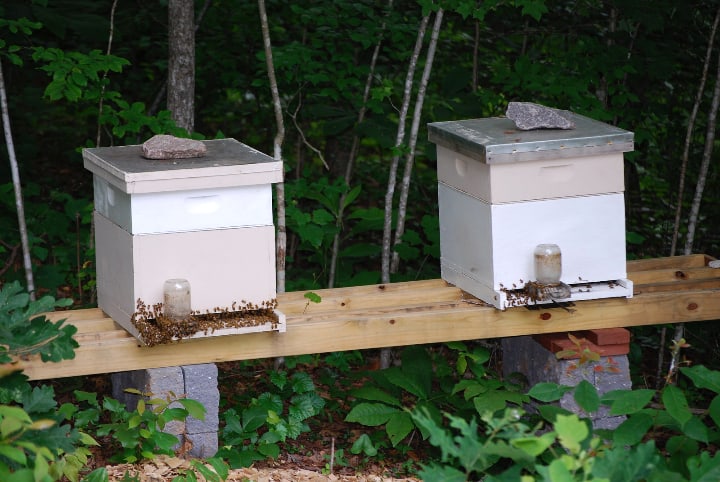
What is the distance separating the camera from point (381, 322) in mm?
4535

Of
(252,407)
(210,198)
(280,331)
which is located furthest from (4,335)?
(252,407)

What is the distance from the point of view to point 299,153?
7.18 meters

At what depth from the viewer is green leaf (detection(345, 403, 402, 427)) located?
15.6 feet

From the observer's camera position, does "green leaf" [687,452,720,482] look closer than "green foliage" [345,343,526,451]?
Yes

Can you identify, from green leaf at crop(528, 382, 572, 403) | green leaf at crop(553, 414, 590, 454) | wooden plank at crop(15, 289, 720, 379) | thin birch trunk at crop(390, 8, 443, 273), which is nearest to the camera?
green leaf at crop(553, 414, 590, 454)

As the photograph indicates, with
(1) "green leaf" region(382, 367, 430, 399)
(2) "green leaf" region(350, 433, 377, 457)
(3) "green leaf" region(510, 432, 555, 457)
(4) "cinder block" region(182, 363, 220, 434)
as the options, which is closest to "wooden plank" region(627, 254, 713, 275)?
(1) "green leaf" region(382, 367, 430, 399)

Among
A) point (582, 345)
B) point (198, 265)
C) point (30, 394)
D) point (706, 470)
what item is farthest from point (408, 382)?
point (30, 394)

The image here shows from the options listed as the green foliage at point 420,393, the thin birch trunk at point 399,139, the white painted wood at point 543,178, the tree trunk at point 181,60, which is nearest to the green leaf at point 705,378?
the white painted wood at point 543,178

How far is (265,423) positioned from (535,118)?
6.23ft

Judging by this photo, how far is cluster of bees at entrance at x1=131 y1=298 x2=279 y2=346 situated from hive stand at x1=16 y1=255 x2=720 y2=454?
0.15m

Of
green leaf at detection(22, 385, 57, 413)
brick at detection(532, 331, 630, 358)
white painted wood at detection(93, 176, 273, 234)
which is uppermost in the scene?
white painted wood at detection(93, 176, 273, 234)

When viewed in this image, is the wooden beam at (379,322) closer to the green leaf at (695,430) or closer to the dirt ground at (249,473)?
the dirt ground at (249,473)

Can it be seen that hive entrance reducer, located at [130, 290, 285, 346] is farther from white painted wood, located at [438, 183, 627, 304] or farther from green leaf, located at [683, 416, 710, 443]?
green leaf, located at [683, 416, 710, 443]

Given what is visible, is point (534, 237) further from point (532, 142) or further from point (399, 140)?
point (399, 140)
